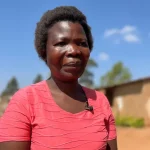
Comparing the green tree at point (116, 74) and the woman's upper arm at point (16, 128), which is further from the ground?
the green tree at point (116, 74)

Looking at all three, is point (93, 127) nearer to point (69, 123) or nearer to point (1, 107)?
point (69, 123)

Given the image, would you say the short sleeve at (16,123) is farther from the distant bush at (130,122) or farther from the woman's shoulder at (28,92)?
the distant bush at (130,122)

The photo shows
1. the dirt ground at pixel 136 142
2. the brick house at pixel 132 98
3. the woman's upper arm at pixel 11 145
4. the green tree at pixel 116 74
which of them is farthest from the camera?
the green tree at pixel 116 74

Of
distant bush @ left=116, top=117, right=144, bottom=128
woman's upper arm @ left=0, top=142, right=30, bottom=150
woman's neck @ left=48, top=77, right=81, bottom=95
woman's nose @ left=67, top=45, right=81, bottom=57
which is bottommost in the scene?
woman's upper arm @ left=0, top=142, right=30, bottom=150

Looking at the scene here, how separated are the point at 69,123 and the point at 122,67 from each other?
191 ft

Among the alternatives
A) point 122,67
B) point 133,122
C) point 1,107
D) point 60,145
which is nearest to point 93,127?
point 60,145

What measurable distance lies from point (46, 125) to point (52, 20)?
57cm

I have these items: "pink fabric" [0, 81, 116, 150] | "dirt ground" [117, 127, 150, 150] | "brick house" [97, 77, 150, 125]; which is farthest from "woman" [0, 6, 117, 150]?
"brick house" [97, 77, 150, 125]

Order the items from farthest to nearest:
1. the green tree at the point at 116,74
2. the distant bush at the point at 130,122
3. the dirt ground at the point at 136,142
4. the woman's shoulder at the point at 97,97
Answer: the green tree at the point at 116,74, the distant bush at the point at 130,122, the dirt ground at the point at 136,142, the woman's shoulder at the point at 97,97

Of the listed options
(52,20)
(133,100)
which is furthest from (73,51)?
(133,100)

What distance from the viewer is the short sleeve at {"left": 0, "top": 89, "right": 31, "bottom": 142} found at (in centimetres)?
138

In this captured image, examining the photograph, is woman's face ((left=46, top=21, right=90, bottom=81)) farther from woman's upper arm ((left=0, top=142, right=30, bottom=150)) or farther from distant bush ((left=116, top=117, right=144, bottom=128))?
distant bush ((left=116, top=117, right=144, bottom=128))

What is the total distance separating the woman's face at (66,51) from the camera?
61.2 inches

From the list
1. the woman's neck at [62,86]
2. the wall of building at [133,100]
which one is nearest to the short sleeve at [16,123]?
the woman's neck at [62,86]
